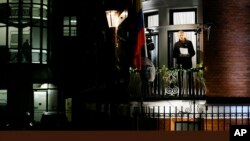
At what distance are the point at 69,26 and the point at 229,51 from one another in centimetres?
4085

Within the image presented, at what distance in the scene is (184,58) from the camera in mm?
17906

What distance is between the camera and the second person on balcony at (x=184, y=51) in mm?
17812

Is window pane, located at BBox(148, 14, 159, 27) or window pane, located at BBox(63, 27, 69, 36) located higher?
window pane, located at BBox(63, 27, 69, 36)

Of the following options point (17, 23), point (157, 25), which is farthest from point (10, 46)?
point (157, 25)

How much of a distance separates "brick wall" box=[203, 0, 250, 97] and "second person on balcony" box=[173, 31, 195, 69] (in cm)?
51

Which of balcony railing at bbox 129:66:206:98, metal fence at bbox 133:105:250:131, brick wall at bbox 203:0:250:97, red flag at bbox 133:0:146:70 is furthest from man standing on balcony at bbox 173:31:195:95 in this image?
red flag at bbox 133:0:146:70

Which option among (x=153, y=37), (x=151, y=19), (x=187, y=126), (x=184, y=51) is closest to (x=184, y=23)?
(x=184, y=51)

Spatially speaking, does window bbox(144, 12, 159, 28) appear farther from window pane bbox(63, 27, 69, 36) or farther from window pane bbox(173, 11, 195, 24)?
window pane bbox(63, 27, 69, 36)

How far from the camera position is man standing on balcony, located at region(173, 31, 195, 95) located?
17688mm

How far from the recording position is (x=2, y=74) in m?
49.4

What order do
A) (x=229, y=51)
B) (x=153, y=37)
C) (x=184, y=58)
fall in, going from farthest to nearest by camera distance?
(x=153, y=37)
(x=184, y=58)
(x=229, y=51)

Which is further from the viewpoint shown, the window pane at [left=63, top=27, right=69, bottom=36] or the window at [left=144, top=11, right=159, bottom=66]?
the window pane at [left=63, top=27, right=69, bottom=36]

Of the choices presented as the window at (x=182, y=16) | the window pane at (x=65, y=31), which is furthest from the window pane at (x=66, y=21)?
the window at (x=182, y=16)

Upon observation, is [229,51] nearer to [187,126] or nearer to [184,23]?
[184,23]
